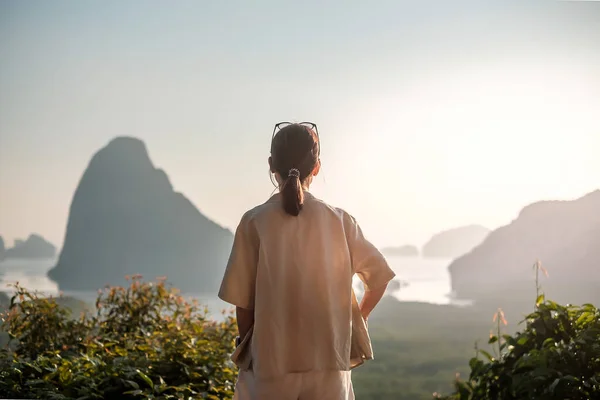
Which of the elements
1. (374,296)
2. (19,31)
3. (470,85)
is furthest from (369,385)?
(19,31)

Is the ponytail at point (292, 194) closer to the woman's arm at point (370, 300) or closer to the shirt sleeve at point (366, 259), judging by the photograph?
the shirt sleeve at point (366, 259)

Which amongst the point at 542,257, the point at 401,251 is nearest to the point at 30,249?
the point at 401,251

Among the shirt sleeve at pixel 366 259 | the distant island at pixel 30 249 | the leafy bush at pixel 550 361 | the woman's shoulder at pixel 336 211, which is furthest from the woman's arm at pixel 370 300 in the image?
the distant island at pixel 30 249

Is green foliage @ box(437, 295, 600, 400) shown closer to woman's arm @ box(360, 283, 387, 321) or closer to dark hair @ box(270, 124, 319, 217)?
woman's arm @ box(360, 283, 387, 321)

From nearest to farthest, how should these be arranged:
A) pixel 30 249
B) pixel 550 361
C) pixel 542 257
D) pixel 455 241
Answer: pixel 550 361 < pixel 542 257 < pixel 455 241 < pixel 30 249

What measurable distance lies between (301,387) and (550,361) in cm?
101

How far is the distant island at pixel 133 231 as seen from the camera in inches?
363

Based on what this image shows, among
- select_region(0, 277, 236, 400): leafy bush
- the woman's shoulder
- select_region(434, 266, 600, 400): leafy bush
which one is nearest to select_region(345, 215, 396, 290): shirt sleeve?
the woman's shoulder

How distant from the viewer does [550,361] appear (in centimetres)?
203

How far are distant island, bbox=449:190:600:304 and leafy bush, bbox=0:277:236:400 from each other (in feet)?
8.34

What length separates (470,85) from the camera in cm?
421

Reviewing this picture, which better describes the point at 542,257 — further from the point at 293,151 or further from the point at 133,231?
the point at 133,231

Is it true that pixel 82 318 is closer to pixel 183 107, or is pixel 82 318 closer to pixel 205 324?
pixel 205 324

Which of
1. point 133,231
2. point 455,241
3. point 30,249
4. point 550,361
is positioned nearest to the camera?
point 550,361
